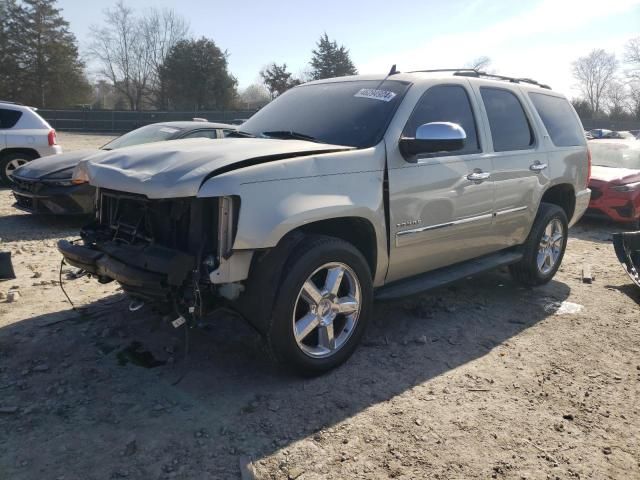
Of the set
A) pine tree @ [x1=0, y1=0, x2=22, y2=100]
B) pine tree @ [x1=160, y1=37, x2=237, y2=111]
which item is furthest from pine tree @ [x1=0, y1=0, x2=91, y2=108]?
pine tree @ [x1=160, y1=37, x2=237, y2=111]

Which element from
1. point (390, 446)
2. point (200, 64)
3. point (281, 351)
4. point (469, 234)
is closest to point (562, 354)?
point (469, 234)

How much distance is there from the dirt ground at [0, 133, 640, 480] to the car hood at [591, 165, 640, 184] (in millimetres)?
4789

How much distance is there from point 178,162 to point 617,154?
959cm

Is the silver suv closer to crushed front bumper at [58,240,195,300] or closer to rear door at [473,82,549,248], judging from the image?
crushed front bumper at [58,240,195,300]

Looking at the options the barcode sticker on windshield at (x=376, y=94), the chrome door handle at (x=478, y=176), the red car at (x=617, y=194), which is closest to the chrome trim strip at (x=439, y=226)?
the chrome door handle at (x=478, y=176)

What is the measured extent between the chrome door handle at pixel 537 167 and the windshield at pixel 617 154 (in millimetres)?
5844

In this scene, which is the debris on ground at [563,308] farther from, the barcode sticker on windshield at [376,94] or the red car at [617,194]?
the red car at [617,194]

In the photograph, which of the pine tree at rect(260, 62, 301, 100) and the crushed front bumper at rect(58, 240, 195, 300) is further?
the pine tree at rect(260, 62, 301, 100)

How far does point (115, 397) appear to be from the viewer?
10.2 ft

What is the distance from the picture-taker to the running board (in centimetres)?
387

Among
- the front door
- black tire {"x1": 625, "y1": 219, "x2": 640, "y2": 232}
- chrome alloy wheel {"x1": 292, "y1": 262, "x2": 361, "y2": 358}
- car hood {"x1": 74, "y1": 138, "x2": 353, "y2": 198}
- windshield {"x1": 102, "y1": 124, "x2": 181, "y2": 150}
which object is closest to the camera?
car hood {"x1": 74, "y1": 138, "x2": 353, "y2": 198}

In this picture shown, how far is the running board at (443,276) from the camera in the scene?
12.7 feet

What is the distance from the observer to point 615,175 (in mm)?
9070

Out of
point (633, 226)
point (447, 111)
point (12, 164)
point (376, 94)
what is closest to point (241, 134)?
point (376, 94)
